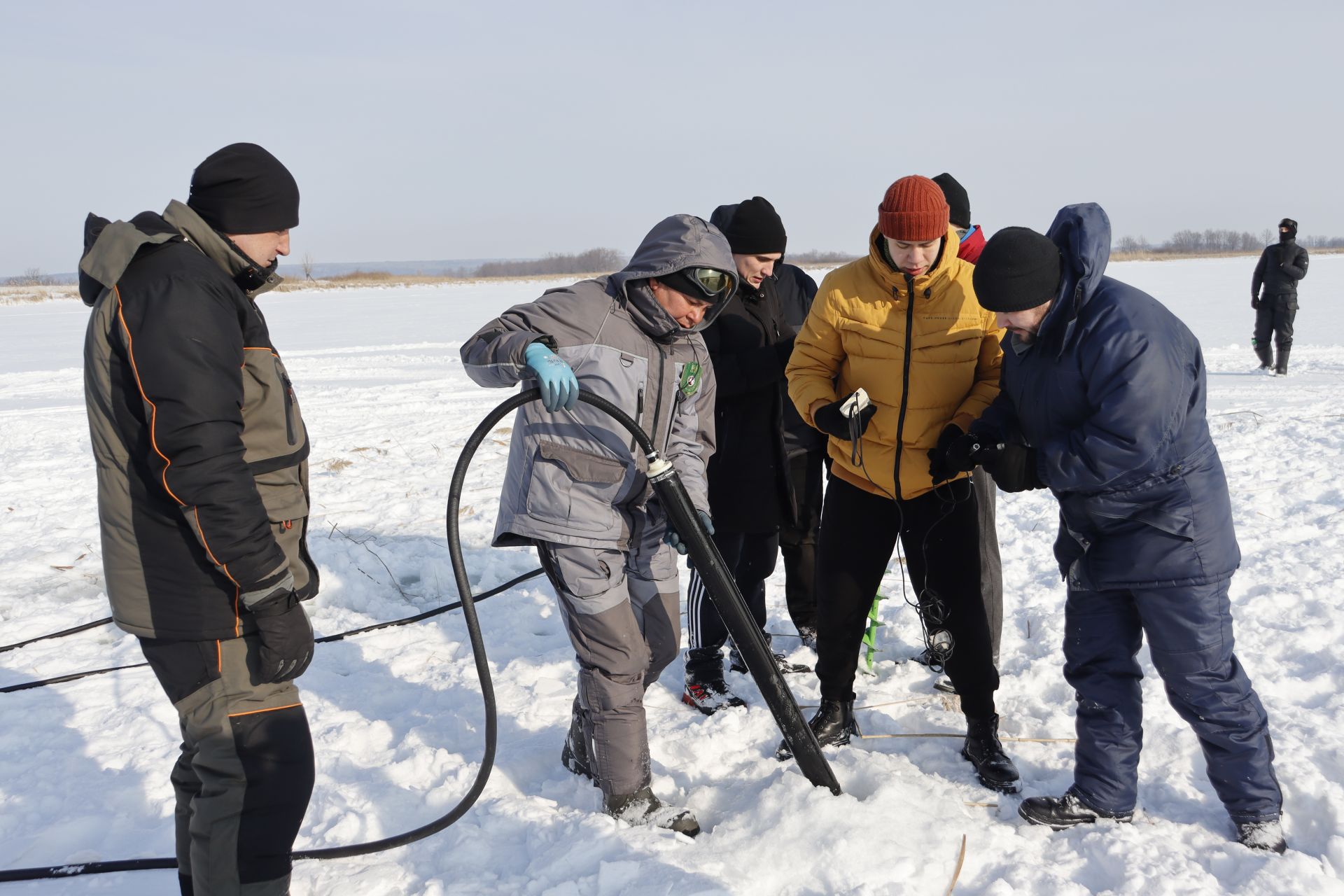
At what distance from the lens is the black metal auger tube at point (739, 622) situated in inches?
101

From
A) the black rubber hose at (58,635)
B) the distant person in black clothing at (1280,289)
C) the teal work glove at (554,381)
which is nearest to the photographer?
the teal work glove at (554,381)

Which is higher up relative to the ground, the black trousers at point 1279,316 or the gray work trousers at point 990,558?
the black trousers at point 1279,316

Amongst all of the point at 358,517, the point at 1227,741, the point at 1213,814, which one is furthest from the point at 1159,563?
the point at 358,517

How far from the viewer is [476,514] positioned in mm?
6035

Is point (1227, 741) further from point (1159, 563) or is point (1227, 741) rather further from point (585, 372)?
point (585, 372)

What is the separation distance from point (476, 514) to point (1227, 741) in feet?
14.9

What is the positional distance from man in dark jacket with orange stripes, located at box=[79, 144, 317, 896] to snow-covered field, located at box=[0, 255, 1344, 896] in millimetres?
557

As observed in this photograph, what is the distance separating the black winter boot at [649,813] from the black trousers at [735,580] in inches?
38.3

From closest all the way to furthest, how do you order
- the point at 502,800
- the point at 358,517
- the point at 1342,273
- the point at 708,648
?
the point at 502,800, the point at 708,648, the point at 358,517, the point at 1342,273

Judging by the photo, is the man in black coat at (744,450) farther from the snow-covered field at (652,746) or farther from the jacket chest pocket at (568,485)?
the jacket chest pocket at (568,485)

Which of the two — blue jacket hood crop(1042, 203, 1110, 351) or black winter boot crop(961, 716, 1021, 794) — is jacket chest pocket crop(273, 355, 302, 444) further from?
black winter boot crop(961, 716, 1021, 794)

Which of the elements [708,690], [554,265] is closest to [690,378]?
[708,690]

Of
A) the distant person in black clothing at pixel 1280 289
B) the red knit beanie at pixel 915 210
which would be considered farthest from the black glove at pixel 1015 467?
the distant person in black clothing at pixel 1280 289

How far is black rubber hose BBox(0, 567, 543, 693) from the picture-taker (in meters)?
3.72
